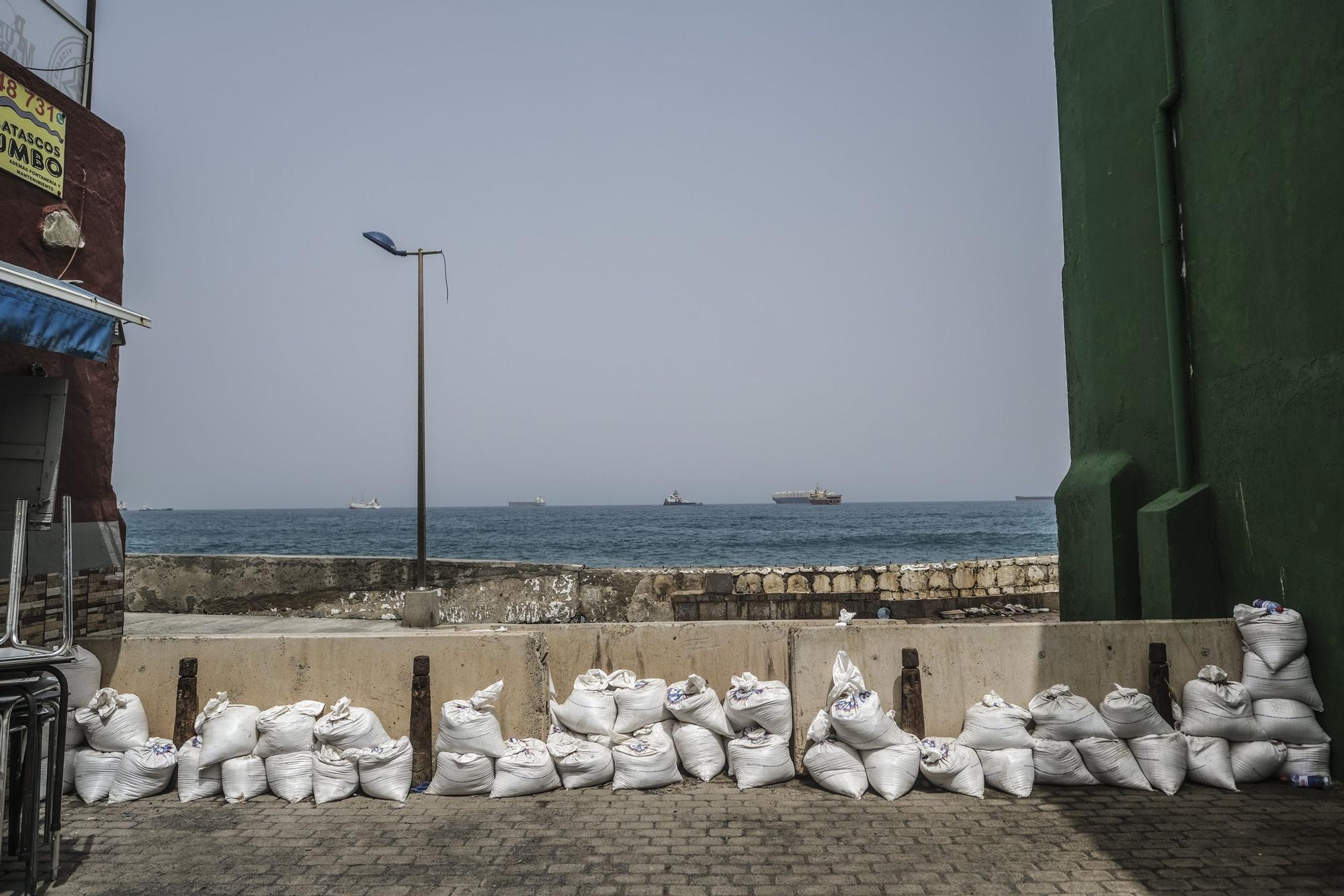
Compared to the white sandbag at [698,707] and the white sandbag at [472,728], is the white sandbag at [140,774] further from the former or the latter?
the white sandbag at [698,707]

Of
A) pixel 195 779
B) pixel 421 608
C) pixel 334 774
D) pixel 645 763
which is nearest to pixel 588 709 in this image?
pixel 645 763

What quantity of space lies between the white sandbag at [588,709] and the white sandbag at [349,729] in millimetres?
1174

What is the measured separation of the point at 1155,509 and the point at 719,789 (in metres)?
4.21

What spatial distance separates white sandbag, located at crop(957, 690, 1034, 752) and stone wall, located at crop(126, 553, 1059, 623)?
9.97 metres

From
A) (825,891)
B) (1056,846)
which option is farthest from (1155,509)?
(825,891)

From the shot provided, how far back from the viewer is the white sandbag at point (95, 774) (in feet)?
17.3

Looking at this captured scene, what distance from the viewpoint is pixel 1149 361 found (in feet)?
23.8

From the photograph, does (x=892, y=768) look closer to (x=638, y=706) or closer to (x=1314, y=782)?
(x=638, y=706)

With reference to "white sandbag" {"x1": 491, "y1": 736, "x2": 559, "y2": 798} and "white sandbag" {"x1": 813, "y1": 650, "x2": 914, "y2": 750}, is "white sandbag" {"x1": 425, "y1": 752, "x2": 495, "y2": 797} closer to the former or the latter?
"white sandbag" {"x1": 491, "y1": 736, "x2": 559, "y2": 798}

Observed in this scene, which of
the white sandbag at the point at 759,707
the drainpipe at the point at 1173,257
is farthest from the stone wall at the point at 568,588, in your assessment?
the white sandbag at the point at 759,707

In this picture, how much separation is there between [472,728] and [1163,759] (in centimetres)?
441

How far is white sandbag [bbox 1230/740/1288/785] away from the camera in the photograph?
17.4 ft

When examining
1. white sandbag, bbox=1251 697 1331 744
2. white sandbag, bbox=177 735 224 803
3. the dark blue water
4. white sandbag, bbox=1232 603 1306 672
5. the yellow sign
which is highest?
the yellow sign

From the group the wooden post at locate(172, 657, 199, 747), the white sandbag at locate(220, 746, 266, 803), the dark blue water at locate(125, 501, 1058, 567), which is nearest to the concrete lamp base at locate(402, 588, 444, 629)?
the wooden post at locate(172, 657, 199, 747)
